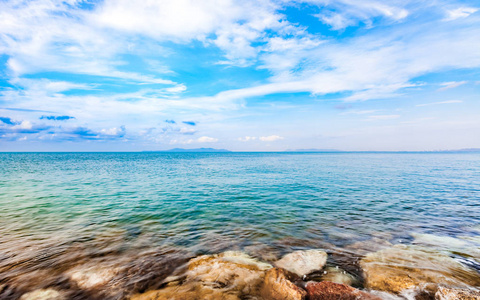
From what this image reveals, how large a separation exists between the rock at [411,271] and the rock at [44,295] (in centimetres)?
1079

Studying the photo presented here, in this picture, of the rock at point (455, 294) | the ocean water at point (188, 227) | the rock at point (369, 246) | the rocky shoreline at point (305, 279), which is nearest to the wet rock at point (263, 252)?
the ocean water at point (188, 227)

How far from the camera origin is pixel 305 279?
8.37m

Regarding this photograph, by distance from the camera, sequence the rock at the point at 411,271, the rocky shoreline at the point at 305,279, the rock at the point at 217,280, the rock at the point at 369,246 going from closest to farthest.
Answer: the rocky shoreline at the point at 305,279
the rock at the point at 217,280
the rock at the point at 411,271
the rock at the point at 369,246

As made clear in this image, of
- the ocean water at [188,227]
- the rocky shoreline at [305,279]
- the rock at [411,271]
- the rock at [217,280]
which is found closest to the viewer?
the rocky shoreline at [305,279]

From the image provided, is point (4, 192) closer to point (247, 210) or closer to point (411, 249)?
point (247, 210)

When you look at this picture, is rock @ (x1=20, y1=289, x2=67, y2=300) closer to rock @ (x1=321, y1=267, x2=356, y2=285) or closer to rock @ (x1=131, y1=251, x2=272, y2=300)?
rock @ (x1=131, y1=251, x2=272, y2=300)

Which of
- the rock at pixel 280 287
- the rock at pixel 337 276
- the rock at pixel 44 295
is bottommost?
the rock at pixel 337 276

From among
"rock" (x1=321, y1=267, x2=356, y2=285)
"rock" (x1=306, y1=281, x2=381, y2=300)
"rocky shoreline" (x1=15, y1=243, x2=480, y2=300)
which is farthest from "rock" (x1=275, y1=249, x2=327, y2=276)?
"rock" (x1=306, y1=281, x2=381, y2=300)

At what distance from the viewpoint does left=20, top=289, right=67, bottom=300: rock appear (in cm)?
733

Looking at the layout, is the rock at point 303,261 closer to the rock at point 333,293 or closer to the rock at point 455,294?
the rock at point 333,293

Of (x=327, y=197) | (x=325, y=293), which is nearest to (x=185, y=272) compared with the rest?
(x=325, y=293)

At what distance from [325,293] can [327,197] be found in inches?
730

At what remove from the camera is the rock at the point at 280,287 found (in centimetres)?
703

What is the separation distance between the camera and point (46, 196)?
24609 mm
